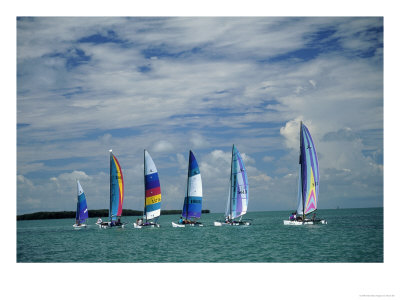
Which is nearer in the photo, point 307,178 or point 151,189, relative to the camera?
point 307,178

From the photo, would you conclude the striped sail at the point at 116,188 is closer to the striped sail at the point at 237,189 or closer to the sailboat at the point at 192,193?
the sailboat at the point at 192,193

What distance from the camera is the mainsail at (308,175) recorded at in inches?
1007

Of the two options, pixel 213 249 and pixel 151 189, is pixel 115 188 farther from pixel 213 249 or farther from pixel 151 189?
pixel 213 249

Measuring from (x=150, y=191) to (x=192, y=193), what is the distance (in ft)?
10.6

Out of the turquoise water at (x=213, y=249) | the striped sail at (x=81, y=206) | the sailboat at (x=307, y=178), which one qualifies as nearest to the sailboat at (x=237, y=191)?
the sailboat at (x=307, y=178)

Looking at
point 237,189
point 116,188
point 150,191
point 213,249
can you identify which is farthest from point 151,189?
point 213,249

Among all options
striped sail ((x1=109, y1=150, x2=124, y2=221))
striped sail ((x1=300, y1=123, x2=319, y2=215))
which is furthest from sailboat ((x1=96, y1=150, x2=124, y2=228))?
striped sail ((x1=300, y1=123, x2=319, y2=215))

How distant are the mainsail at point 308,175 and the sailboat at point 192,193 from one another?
7.34 metres

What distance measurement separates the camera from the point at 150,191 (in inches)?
1172

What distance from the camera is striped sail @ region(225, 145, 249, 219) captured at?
101ft

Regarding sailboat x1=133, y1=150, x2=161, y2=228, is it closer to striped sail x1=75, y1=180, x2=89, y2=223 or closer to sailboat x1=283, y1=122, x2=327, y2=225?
striped sail x1=75, y1=180, x2=89, y2=223
